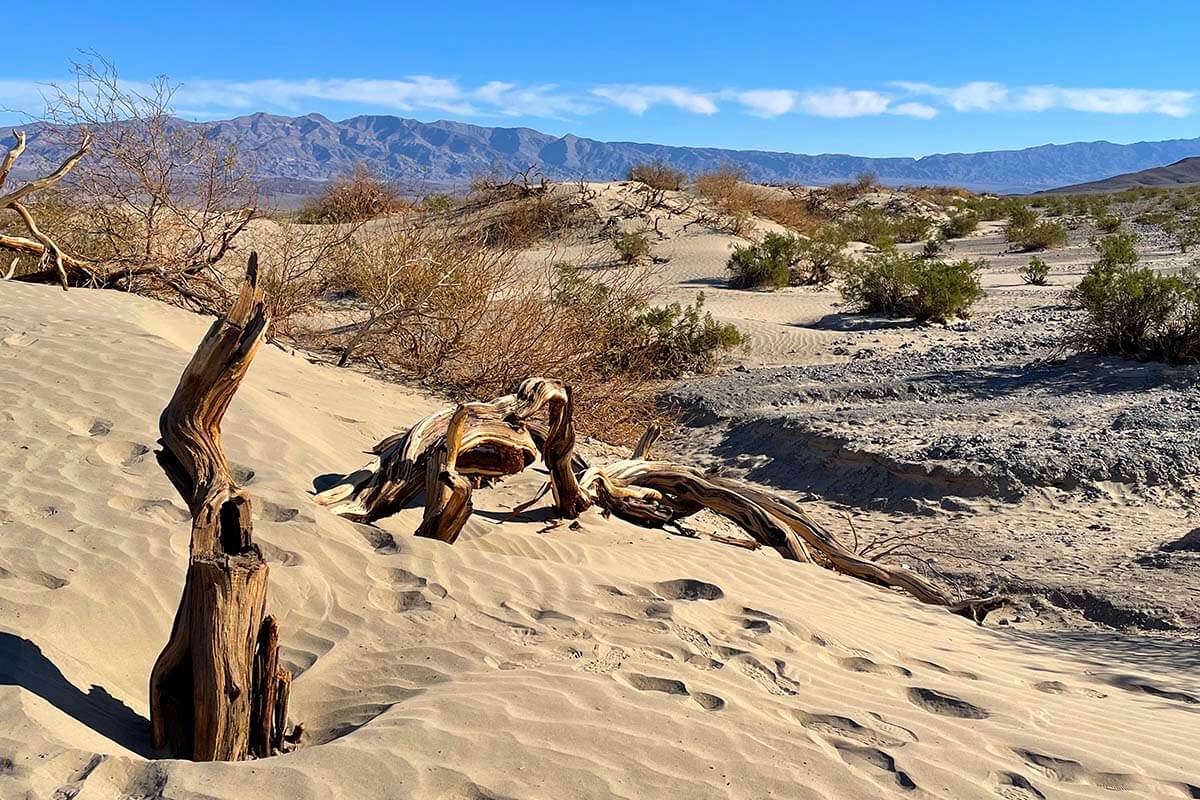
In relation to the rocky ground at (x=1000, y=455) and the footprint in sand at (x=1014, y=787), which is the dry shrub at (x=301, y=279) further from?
the footprint in sand at (x=1014, y=787)

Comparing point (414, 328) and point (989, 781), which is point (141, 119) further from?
point (989, 781)

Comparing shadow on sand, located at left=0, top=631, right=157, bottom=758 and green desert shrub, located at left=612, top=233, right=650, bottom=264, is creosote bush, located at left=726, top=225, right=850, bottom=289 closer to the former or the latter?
green desert shrub, located at left=612, top=233, right=650, bottom=264

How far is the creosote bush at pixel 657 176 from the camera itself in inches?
1105

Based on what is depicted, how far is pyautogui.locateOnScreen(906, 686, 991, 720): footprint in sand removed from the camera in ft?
11.3

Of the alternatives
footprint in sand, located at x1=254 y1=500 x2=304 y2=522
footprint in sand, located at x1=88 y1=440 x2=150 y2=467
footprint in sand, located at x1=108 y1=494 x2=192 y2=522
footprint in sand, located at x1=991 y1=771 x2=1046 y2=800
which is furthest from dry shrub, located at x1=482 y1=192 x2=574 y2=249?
footprint in sand, located at x1=991 y1=771 x2=1046 y2=800

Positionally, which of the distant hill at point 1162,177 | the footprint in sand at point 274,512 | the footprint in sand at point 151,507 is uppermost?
the distant hill at point 1162,177

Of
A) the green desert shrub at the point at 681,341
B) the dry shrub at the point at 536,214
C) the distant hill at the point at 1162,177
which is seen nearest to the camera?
the green desert shrub at the point at 681,341

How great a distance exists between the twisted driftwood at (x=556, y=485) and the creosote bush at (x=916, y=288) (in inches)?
347

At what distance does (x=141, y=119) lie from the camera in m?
10.3

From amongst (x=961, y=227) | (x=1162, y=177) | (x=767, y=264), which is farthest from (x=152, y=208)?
(x=1162, y=177)

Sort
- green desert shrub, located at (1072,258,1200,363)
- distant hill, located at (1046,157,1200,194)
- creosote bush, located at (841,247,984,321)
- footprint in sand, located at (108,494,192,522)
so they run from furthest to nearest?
distant hill, located at (1046,157,1200,194), creosote bush, located at (841,247,984,321), green desert shrub, located at (1072,258,1200,363), footprint in sand, located at (108,494,192,522)

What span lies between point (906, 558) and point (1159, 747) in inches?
127

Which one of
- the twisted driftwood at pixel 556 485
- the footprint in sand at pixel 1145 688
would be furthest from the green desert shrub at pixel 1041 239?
the footprint in sand at pixel 1145 688

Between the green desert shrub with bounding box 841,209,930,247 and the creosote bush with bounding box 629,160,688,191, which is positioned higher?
the creosote bush with bounding box 629,160,688,191
